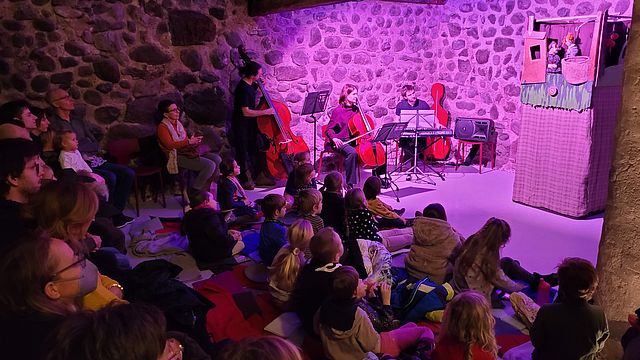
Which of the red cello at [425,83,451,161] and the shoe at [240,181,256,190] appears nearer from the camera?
the shoe at [240,181,256,190]

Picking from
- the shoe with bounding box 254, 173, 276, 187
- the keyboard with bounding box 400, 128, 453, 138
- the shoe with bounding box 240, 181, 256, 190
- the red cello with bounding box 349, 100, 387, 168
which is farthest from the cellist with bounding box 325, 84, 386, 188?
the shoe with bounding box 240, 181, 256, 190

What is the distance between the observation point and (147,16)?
5895 mm

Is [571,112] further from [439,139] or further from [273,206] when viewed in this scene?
[273,206]

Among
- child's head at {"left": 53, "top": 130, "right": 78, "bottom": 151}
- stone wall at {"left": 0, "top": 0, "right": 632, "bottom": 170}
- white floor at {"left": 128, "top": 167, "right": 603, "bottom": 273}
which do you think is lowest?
white floor at {"left": 128, "top": 167, "right": 603, "bottom": 273}

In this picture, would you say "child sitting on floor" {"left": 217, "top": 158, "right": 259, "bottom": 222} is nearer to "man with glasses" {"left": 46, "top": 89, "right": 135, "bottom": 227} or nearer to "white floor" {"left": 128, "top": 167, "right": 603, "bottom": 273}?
"white floor" {"left": 128, "top": 167, "right": 603, "bottom": 273}

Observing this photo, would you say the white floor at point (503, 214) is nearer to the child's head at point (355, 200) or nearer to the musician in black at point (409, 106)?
the musician in black at point (409, 106)

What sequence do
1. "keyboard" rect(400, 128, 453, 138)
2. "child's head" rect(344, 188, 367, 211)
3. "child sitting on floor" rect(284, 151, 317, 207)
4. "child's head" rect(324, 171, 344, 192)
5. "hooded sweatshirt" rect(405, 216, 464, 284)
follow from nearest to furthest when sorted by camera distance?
"hooded sweatshirt" rect(405, 216, 464, 284) → "child's head" rect(344, 188, 367, 211) → "child's head" rect(324, 171, 344, 192) → "child sitting on floor" rect(284, 151, 317, 207) → "keyboard" rect(400, 128, 453, 138)

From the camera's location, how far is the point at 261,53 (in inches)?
269

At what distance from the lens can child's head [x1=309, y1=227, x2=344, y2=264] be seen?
2934mm

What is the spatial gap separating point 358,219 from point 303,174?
1056 mm

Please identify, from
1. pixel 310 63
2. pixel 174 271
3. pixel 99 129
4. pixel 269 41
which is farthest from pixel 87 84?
pixel 174 271

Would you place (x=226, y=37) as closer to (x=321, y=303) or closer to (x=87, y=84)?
(x=87, y=84)

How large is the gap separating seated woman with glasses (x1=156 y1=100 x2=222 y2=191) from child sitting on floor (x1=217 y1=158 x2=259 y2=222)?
1.64ft

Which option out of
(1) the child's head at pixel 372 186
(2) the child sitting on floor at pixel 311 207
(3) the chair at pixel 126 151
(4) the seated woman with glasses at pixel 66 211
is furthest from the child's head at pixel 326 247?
(3) the chair at pixel 126 151
